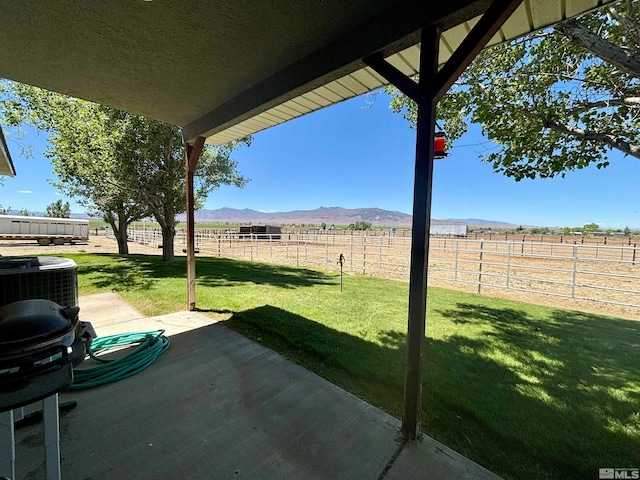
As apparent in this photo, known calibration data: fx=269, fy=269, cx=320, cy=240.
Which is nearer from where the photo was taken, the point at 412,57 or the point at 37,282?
the point at 37,282

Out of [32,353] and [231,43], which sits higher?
[231,43]

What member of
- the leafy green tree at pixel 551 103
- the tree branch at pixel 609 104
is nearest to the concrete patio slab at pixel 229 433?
the leafy green tree at pixel 551 103

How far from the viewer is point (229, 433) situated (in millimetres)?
1669

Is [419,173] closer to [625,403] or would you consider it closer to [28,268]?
[28,268]

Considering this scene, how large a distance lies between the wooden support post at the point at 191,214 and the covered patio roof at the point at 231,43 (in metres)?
0.87

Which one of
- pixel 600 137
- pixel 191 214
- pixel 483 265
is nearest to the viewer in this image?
pixel 600 137

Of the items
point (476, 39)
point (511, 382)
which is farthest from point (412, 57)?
point (511, 382)

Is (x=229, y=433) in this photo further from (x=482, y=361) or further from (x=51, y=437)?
(x=482, y=361)

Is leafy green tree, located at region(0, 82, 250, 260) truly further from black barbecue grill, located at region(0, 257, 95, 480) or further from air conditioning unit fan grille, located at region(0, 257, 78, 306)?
black barbecue grill, located at region(0, 257, 95, 480)

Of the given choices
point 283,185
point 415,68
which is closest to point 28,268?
point 415,68

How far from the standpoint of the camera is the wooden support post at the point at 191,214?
3.61m

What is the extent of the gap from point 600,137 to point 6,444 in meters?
4.88

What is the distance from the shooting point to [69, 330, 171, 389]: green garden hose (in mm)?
2172

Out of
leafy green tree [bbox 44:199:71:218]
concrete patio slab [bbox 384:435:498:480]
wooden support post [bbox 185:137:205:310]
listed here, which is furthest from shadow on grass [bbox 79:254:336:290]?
leafy green tree [bbox 44:199:71:218]
